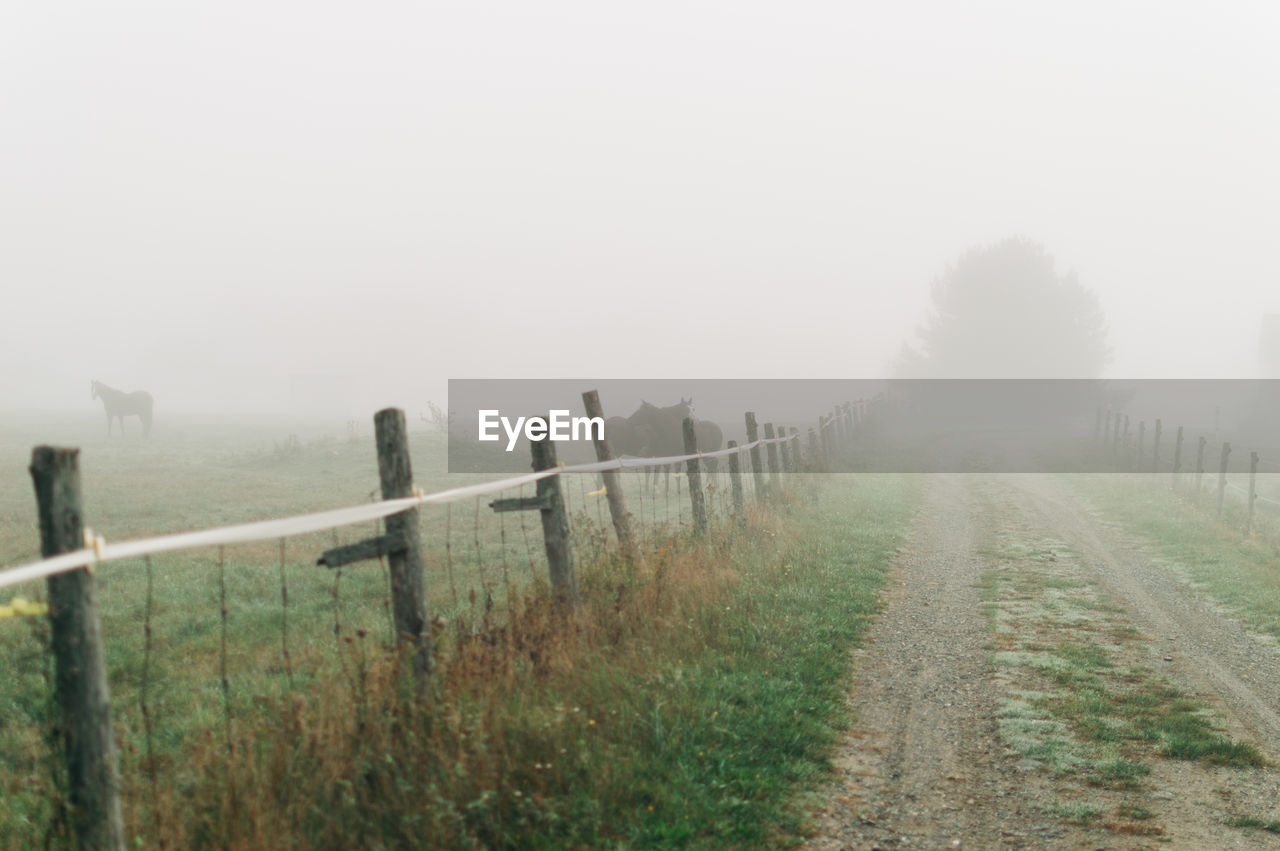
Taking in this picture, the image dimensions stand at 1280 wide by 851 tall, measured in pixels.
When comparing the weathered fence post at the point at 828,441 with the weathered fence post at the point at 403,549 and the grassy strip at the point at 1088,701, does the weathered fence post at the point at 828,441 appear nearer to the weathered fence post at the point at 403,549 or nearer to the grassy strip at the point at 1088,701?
the grassy strip at the point at 1088,701

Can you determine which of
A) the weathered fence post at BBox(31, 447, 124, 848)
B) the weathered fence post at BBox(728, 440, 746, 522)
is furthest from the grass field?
the weathered fence post at BBox(728, 440, 746, 522)

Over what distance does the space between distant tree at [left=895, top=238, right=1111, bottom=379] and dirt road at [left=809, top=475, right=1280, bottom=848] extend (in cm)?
5119

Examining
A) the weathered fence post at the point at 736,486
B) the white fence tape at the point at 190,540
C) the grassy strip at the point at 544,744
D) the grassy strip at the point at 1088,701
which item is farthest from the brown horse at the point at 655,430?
the white fence tape at the point at 190,540

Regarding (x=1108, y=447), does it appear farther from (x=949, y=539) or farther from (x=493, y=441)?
(x=493, y=441)

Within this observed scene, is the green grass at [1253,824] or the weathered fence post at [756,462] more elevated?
the weathered fence post at [756,462]

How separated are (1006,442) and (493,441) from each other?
23.8 metres

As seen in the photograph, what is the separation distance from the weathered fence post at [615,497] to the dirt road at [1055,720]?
7.96ft

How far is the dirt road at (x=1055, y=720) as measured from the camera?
4562 mm

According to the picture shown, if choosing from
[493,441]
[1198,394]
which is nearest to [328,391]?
[493,441]

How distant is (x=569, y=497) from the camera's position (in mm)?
23531

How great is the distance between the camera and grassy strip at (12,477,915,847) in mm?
3664

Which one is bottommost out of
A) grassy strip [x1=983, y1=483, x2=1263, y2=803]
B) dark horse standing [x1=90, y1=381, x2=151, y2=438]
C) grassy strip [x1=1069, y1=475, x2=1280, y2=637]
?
grassy strip [x1=1069, y1=475, x2=1280, y2=637]

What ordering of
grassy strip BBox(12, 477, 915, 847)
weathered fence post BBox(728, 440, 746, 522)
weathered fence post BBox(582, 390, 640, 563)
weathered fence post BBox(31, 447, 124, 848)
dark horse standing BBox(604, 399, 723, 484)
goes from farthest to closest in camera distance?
dark horse standing BBox(604, 399, 723, 484) → weathered fence post BBox(728, 440, 746, 522) → weathered fence post BBox(582, 390, 640, 563) → grassy strip BBox(12, 477, 915, 847) → weathered fence post BBox(31, 447, 124, 848)

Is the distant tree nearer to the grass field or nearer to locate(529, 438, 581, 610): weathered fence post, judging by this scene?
the grass field
